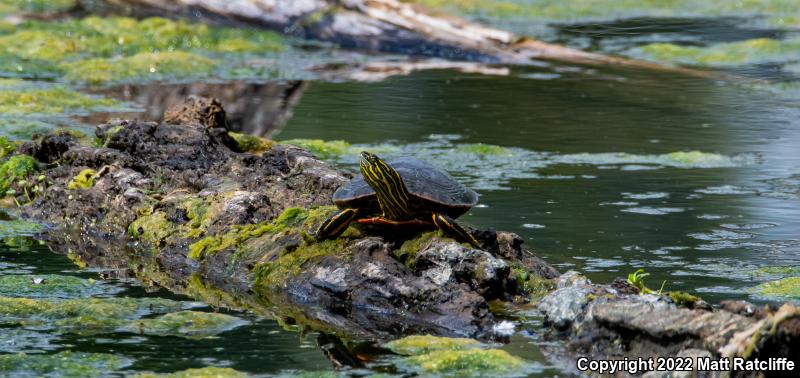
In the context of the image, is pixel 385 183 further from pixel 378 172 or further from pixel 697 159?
pixel 697 159

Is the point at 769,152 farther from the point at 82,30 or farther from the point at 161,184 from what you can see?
the point at 82,30

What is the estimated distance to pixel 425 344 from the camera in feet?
A: 15.6

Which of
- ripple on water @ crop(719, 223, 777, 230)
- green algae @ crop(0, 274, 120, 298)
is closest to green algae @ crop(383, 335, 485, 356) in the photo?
green algae @ crop(0, 274, 120, 298)

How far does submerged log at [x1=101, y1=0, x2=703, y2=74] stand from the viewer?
1430 centimetres

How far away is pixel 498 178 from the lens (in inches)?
338

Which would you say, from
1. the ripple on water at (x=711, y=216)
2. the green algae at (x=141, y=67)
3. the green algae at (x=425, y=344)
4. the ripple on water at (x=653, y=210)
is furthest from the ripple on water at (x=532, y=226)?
the green algae at (x=141, y=67)

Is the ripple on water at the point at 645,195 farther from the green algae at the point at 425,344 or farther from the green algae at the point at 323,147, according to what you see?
the green algae at the point at 425,344

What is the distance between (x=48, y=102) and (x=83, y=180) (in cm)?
384

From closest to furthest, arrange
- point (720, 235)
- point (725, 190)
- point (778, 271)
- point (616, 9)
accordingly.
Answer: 1. point (778, 271)
2. point (720, 235)
3. point (725, 190)
4. point (616, 9)

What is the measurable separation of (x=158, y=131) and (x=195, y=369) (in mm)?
3333

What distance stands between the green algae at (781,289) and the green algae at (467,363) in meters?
1.57

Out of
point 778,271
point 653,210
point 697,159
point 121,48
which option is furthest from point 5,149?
point 121,48

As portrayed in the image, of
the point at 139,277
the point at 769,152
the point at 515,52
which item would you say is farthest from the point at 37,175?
the point at 515,52

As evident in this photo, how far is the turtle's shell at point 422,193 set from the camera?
5586 millimetres
